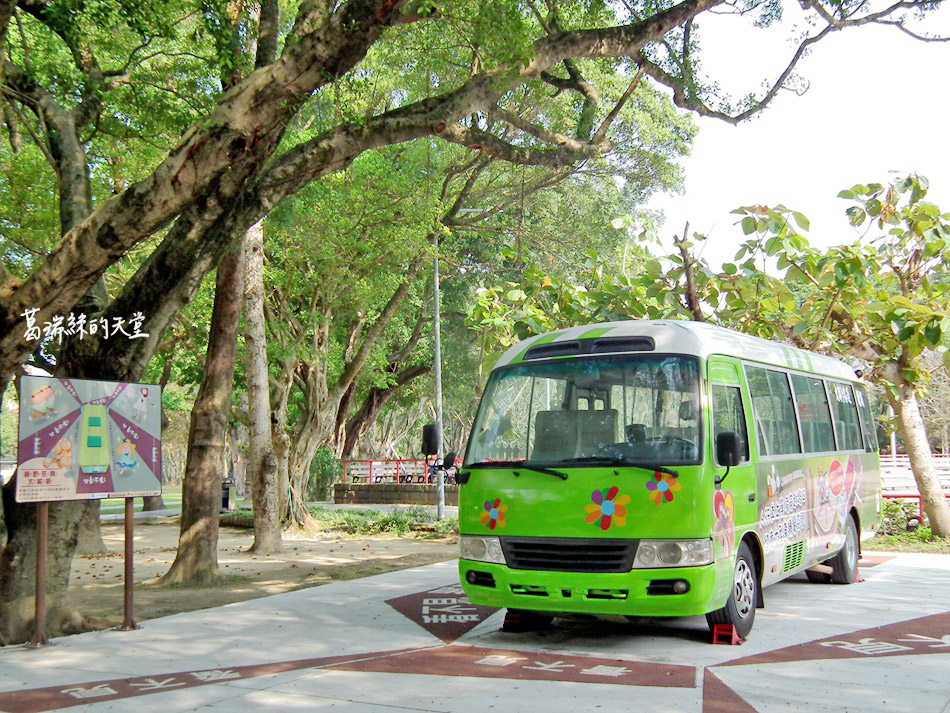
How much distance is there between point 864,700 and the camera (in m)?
5.84

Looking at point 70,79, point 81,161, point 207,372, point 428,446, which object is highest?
point 70,79

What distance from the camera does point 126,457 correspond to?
8672mm

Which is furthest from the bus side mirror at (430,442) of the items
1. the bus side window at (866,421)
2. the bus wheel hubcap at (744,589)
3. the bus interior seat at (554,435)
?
the bus side window at (866,421)

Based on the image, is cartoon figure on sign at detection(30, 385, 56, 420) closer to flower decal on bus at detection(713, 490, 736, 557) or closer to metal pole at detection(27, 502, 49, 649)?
metal pole at detection(27, 502, 49, 649)

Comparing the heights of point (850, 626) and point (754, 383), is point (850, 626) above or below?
below

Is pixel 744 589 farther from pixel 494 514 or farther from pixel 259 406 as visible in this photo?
pixel 259 406

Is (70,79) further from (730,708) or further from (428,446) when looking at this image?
(730,708)

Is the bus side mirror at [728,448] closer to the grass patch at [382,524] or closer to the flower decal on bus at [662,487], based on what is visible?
the flower decal on bus at [662,487]

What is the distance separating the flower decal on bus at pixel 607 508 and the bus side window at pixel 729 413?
3.05 feet

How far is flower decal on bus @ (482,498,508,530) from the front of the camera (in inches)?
301

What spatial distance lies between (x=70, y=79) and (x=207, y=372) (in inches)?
166

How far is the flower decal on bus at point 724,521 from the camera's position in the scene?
23.9 feet

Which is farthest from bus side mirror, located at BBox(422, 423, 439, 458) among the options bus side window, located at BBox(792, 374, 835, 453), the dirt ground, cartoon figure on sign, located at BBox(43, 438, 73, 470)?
bus side window, located at BBox(792, 374, 835, 453)

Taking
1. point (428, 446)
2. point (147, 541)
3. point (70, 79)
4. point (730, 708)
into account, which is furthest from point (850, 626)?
point (147, 541)
